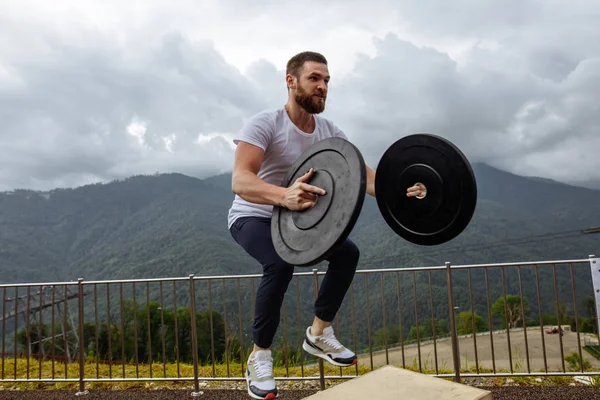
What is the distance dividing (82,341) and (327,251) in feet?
16.7

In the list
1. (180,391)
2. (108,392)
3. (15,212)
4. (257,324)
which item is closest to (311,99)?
(257,324)

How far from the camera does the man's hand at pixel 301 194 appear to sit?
1953 millimetres

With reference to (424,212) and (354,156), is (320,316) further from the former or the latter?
(354,156)

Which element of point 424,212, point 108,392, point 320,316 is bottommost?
point 108,392

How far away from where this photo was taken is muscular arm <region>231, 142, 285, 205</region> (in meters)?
2.07

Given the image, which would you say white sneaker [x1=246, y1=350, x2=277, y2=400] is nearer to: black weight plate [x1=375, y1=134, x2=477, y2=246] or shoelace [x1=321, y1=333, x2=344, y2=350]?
shoelace [x1=321, y1=333, x2=344, y2=350]

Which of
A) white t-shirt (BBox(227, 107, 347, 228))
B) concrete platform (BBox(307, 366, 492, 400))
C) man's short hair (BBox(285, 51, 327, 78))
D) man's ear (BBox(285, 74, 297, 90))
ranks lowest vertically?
concrete platform (BBox(307, 366, 492, 400))

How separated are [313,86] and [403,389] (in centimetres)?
179

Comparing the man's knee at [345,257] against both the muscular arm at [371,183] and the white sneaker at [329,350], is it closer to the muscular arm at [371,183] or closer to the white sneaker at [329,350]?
the muscular arm at [371,183]

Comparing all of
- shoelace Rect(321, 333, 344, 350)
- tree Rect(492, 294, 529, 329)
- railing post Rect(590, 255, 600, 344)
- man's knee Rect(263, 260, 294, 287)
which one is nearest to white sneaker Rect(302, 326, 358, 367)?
shoelace Rect(321, 333, 344, 350)

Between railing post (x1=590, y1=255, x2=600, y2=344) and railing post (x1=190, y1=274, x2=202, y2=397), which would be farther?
railing post (x1=190, y1=274, x2=202, y2=397)

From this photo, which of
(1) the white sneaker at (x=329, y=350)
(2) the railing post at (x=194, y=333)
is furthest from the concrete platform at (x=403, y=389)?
(2) the railing post at (x=194, y=333)

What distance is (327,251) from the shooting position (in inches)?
69.7

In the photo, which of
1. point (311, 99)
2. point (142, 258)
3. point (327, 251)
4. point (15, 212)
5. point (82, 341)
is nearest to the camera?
point (327, 251)
